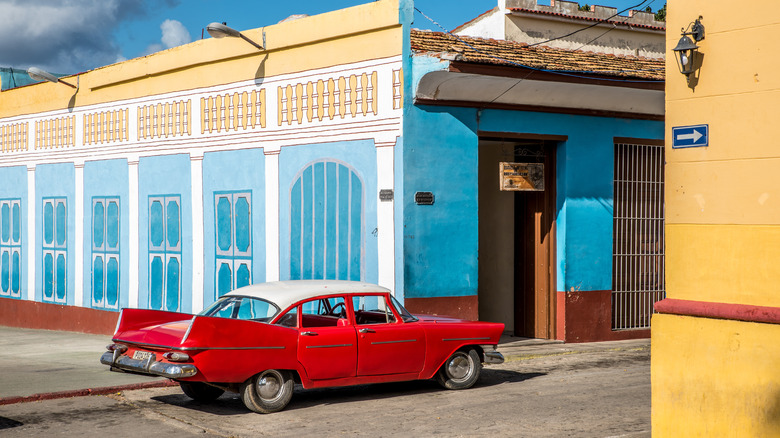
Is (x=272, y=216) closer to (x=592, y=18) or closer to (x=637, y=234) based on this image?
(x=637, y=234)

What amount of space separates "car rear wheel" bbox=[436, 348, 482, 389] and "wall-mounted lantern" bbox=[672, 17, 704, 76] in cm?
460

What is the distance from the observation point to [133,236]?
62.7ft

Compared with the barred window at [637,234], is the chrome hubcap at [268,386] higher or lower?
lower

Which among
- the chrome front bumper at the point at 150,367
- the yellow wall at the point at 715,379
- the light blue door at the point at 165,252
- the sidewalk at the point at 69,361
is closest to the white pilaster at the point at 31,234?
the sidewalk at the point at 69,361

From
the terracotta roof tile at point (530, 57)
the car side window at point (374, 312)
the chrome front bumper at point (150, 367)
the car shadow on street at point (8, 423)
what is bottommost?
the car shadow on street at point (8, 423)

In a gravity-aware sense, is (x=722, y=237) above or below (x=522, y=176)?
below

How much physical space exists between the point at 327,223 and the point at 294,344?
18.0 ft

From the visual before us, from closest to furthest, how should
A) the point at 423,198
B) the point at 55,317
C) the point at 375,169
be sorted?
the point at 423,198 → the point at 375,169 → the point at 55,317

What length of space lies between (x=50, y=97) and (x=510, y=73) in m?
12.6

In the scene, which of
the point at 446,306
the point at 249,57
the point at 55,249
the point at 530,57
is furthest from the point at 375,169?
the point at 55,249

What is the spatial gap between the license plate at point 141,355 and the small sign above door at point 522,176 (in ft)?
23.4

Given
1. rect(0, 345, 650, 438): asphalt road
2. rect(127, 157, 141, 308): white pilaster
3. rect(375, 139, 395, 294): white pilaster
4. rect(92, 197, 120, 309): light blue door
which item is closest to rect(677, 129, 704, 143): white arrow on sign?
rect(0, 345, 650, 438): asphalt road

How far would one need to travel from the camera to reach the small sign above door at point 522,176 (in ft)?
48.3

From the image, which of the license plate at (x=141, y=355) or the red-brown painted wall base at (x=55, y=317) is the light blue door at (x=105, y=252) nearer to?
the red-brown painted wall base at (x=55, y=317)
